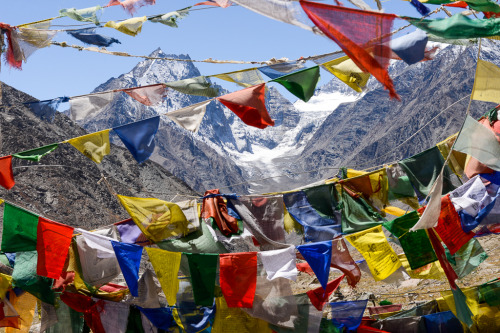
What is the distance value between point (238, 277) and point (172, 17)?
4.13 metres

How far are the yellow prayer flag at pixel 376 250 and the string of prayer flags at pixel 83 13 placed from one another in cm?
515

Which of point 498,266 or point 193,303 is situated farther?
point 498,266

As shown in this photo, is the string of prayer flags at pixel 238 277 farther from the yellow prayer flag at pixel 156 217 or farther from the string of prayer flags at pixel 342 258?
the string of prayer flags at pixel 342 258

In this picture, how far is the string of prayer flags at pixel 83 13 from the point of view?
8539 mm

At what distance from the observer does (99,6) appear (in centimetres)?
869

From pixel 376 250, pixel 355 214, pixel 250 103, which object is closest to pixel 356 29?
pixel 250 103

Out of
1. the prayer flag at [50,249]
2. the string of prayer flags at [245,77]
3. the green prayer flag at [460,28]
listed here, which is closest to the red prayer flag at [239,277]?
the prayer flag at [50,249]

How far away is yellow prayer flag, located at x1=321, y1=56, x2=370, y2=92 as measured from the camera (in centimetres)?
762

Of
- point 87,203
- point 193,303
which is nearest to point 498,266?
point 193,303

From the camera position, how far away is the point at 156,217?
8562mm

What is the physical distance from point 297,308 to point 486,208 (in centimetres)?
324

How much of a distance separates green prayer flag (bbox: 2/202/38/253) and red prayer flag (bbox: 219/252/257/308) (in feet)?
8.75

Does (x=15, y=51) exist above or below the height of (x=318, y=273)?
above

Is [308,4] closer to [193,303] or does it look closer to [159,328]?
[193,303]
